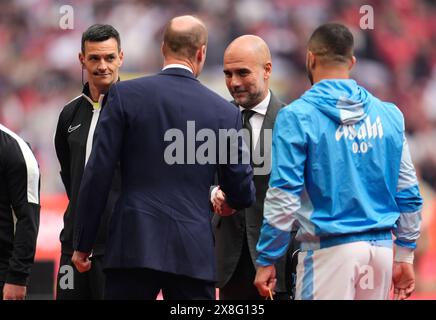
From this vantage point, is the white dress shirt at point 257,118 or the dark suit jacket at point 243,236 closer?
the dark suit jacket at point 243,236

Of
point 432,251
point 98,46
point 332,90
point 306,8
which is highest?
point 306,8

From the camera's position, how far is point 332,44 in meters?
4.66

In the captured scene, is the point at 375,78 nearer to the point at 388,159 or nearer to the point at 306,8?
the point at 306,8

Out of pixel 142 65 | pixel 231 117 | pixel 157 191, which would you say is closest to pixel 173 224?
pixel 157 191

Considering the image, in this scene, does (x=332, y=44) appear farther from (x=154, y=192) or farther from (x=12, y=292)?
(x=12, y=292)

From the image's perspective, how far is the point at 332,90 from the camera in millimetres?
4609

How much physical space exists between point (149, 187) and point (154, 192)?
0.11 feet

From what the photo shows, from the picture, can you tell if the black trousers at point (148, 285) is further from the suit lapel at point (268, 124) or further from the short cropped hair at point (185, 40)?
the suit lapel at point (268, 124)

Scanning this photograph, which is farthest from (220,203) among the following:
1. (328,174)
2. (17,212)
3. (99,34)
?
(99,34)

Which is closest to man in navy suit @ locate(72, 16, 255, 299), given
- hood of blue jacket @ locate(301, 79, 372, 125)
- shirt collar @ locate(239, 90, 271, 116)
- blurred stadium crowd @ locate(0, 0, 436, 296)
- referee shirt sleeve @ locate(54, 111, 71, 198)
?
hood of blue jacket @ locate(301, 79, 372, 125)

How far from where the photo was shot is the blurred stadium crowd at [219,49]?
1190 cm

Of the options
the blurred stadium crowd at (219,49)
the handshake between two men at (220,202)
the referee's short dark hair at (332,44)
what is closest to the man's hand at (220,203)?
the handshake between two men at (220,202)

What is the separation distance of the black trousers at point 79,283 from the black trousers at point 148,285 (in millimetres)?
1080
